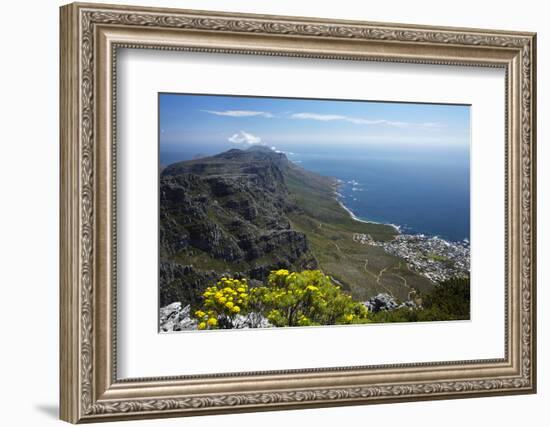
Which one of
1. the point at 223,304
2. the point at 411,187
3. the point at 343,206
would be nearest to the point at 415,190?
the point at 411,187

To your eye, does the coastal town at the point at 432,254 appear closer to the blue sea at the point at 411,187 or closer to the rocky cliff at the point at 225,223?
the blue sea at the point at 411,187

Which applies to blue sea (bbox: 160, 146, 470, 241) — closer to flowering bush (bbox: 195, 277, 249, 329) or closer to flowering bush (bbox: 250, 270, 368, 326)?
flowering bush (bbox: 250, 270, 368, 326)

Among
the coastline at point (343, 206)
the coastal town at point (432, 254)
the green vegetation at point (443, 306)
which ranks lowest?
the green vegetation at point (443, 306)

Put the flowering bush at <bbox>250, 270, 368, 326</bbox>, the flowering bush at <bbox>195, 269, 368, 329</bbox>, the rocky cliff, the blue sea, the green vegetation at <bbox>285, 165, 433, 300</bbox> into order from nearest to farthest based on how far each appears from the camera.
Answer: the rocky cliff < the flowering bush at <bbox>195, 269, 368, 329</bbox> < the flowering bush at <bbox>250, 270, 368, 326</bbox> < the green vegetation at <bbox>285, 165, 433, 300</bbox> < the blue sea

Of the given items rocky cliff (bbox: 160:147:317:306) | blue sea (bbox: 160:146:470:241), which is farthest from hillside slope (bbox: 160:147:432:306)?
blue sea (bbox: 160:146:470:241)

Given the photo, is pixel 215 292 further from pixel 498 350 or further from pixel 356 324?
pixel 498 350

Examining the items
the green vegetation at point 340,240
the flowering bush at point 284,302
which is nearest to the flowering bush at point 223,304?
the flowering bush at point 284,302

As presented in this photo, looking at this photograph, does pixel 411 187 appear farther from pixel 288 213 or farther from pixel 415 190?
pixel 288 213

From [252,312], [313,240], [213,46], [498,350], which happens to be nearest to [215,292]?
[252,312]
